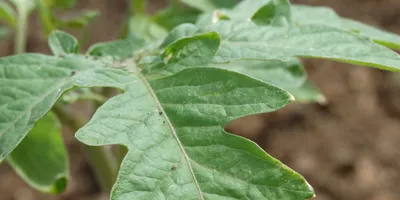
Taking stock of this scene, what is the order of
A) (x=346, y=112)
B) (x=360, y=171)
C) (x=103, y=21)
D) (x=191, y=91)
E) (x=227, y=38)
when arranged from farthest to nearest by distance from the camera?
(x=103, y=21) → (x=346, y=112) → (x=360, y=171) → (x=227, y=38) → (x=191, y=91)

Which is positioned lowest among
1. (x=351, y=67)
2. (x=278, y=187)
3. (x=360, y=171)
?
(x=360, y=171)

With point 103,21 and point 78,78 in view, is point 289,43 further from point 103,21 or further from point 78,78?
point 103,21

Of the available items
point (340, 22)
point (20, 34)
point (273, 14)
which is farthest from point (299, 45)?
point (20, 34)

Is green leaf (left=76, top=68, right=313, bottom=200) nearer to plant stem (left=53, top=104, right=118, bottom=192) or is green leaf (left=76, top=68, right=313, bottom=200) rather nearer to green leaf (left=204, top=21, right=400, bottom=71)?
green leaf (left=204, top=21, right=400, bottom=71)

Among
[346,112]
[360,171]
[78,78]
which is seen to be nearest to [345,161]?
[360,171]

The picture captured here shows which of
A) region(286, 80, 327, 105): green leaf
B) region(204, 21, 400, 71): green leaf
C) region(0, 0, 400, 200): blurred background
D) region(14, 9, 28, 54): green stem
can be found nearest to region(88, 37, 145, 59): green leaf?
region(204, 21, 400, 71): green leaf
